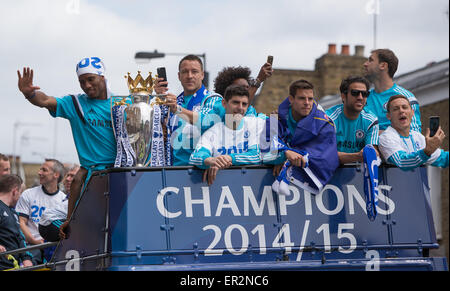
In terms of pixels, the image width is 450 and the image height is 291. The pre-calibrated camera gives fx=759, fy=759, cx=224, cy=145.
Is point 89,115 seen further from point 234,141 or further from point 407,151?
point 407,151

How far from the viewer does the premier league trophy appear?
638 cm

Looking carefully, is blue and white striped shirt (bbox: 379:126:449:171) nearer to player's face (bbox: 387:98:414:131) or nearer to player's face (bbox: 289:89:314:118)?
player's face (bbox: 387:98:414:131)

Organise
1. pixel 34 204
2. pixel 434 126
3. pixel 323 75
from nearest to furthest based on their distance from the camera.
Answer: pixel 434 126
pixel 34 204
pixel 323 75

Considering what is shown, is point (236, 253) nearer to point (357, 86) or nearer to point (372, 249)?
point (372, 249)

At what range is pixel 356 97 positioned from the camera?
6871 mm

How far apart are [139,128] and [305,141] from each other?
1.40m

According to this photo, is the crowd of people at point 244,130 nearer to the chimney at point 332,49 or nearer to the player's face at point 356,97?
the player's face at point 356,97

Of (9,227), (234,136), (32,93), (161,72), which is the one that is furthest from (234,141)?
(9,227)

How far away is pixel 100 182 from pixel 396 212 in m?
2.47

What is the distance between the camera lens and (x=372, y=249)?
20.5 feet

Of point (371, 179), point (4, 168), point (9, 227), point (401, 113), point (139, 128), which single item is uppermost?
point (401, 113)

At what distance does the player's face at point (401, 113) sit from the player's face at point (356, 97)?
0.31m

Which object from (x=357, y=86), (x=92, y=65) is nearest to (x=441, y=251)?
(x=357, y=86)
